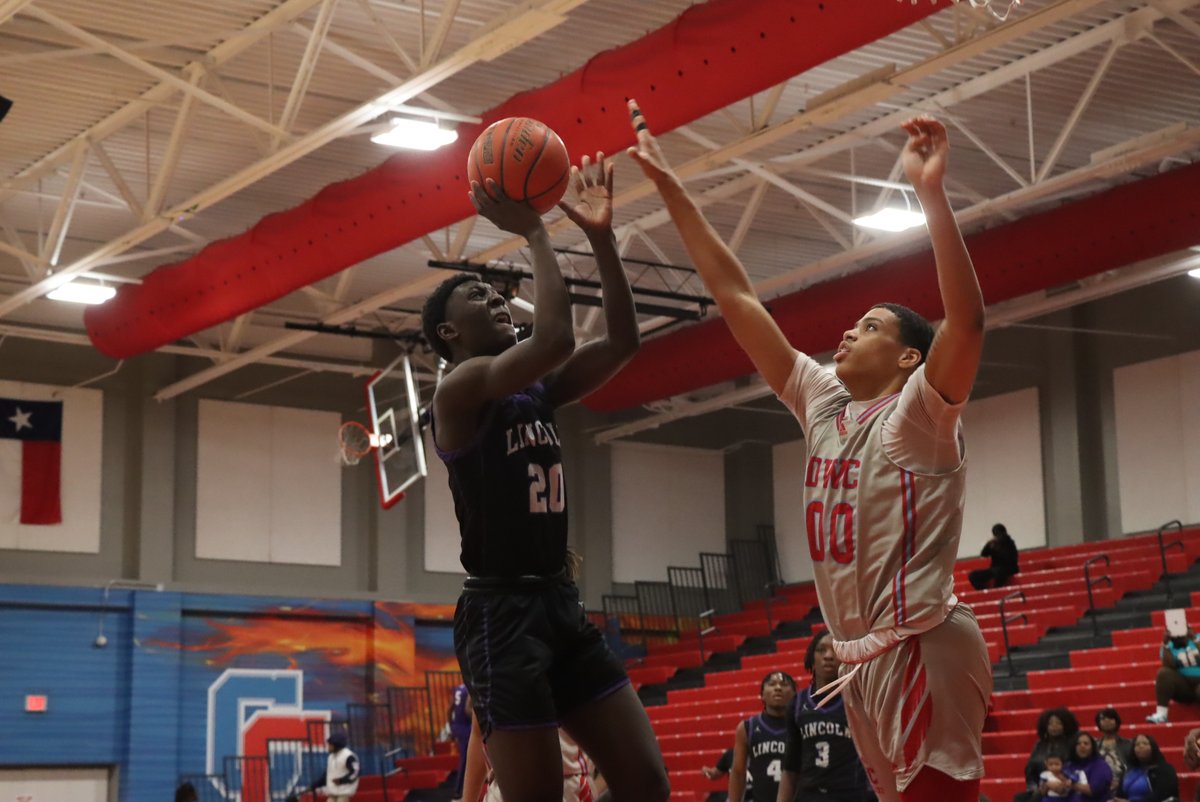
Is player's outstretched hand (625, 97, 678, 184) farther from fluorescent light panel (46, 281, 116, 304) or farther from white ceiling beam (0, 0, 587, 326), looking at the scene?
fluorescent light panel (46, 281, 116, 304)

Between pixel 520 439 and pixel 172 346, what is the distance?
1874 cm

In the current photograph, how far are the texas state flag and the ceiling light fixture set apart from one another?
415 inches

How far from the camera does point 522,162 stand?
15.9 feet

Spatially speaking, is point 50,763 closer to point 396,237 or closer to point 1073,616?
point 396,237

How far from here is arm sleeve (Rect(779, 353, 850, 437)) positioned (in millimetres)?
4500

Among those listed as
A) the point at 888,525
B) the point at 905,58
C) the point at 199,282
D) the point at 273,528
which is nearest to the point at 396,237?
the point at 199,282

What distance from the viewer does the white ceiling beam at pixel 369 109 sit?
38.8 feet

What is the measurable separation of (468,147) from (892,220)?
516cm

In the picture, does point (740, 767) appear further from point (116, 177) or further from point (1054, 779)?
point (116, 177)

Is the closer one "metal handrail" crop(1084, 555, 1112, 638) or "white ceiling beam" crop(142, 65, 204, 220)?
"white ceiling beam" crop(142, 65, 204, 220)

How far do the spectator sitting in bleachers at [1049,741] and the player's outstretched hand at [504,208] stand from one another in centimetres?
989

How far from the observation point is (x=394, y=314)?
23719 millimetres

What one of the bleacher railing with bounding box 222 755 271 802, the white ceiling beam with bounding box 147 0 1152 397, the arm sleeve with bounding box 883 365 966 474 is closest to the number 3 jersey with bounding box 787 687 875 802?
the arm sleeve with bounding box 883 365 966 474

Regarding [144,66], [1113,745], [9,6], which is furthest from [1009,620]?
[9,6]
